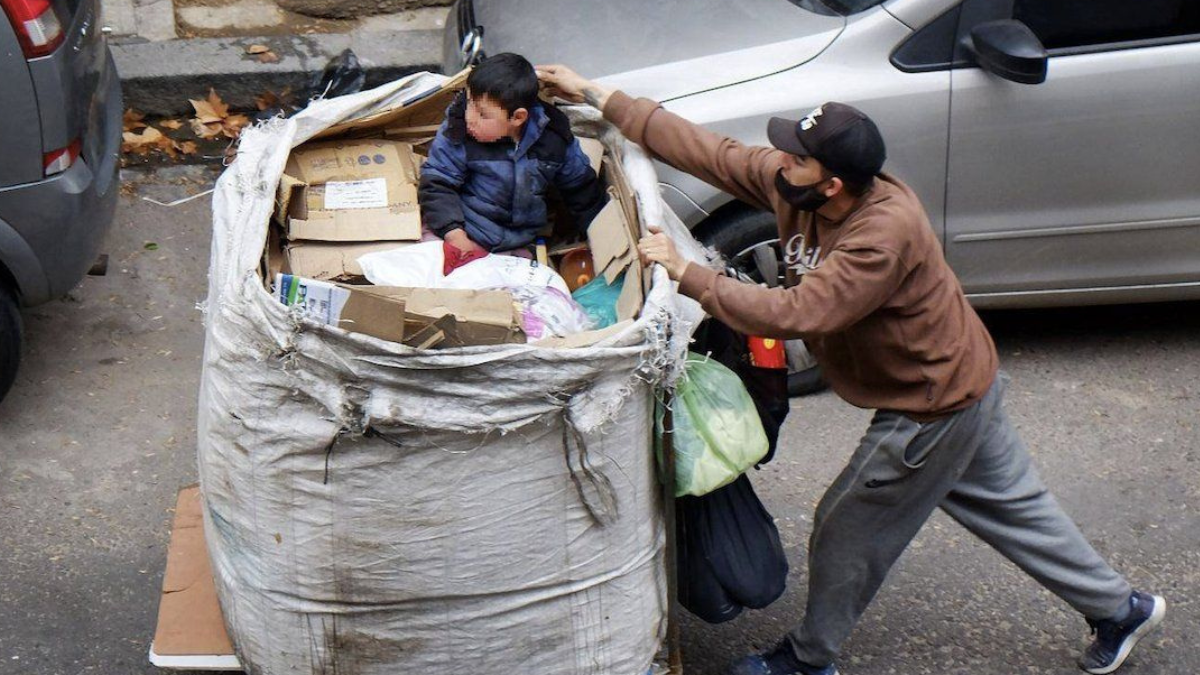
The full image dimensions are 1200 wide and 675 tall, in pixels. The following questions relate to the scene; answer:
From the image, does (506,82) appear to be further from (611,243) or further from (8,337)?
(8,337)

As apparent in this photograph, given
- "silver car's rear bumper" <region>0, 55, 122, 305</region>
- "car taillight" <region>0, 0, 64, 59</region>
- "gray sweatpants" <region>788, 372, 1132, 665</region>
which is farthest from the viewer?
"silver car's rear bumper" <region>0, 55, 122, 305</region>

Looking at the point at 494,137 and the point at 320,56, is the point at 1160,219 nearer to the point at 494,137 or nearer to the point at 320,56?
the point at 494,137

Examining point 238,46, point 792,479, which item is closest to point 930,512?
point 792,479

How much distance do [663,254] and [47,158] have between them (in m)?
2.05

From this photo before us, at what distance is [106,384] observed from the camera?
459 centimetres

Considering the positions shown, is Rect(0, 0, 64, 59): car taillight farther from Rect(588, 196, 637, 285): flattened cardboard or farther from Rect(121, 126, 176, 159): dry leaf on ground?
Rect(121, 126, 176, 159): dry leaf on ground

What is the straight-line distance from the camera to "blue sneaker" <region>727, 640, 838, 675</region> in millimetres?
3385

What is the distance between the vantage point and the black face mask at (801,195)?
9.49 feet

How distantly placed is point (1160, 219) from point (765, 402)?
6.86 feet

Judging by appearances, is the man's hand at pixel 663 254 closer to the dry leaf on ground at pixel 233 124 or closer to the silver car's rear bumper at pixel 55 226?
the silver car's rear bumper at pixel 55 226

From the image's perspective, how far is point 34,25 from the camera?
3.84 metres

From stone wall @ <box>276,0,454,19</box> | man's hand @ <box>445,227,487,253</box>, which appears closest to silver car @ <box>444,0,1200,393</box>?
man's hand @ <box>445,227,487,253</box>

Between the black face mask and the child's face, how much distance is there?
728mm

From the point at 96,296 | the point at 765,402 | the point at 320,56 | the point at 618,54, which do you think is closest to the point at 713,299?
the point at 765,402
